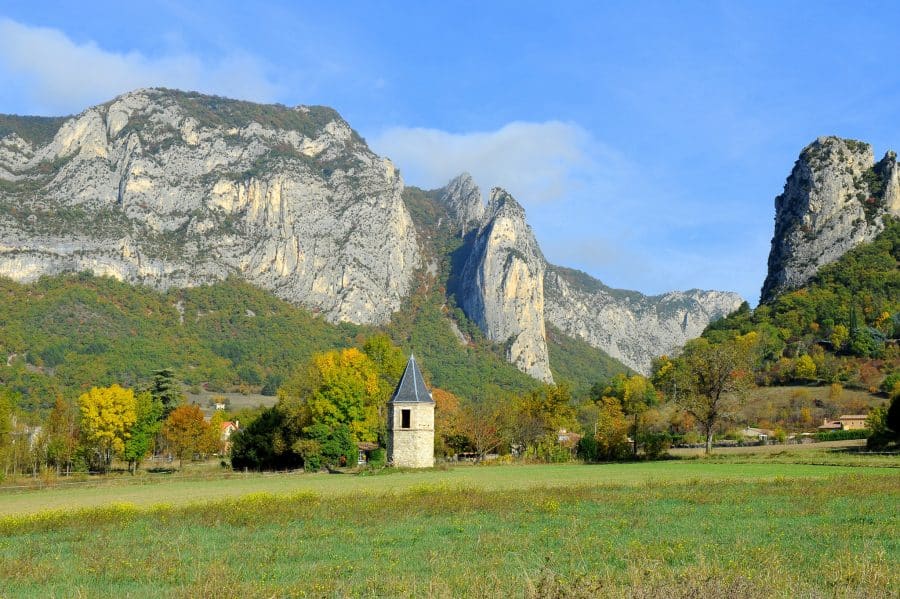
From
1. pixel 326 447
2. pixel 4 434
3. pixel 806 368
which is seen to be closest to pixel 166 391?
pixel 4 434

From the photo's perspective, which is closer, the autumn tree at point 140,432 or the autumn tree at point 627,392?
the autumn tree at point 140,432

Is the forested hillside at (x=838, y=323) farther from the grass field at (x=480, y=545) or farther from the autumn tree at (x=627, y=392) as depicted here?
the grass field at (x=480, y=545)

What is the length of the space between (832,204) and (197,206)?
121 metres

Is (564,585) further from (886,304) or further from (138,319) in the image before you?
(138,319)

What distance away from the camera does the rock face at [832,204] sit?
121750 millimetres

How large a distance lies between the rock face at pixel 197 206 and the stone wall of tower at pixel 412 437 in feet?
339

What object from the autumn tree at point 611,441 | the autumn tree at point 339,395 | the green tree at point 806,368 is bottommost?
the autumn tree at point 611,441

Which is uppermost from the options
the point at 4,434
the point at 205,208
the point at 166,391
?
the point at 205,208

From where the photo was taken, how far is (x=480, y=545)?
1460 centimetres

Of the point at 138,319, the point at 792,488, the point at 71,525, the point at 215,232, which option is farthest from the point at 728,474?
the point at 215,232

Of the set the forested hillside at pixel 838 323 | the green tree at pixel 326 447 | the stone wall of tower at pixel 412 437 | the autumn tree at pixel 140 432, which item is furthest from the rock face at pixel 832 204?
the autumn tree at pixel 140 432

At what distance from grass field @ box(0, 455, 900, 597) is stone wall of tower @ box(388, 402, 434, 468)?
26.0 metres

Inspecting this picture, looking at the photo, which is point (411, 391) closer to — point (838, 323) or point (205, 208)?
point (838, 323)

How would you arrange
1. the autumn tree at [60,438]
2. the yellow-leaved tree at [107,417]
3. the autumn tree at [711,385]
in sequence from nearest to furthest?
1. the autumn tree at [711,385]
2. the yellow-leaved tree at [107,417]
3. the autumn tree at [60,438]
